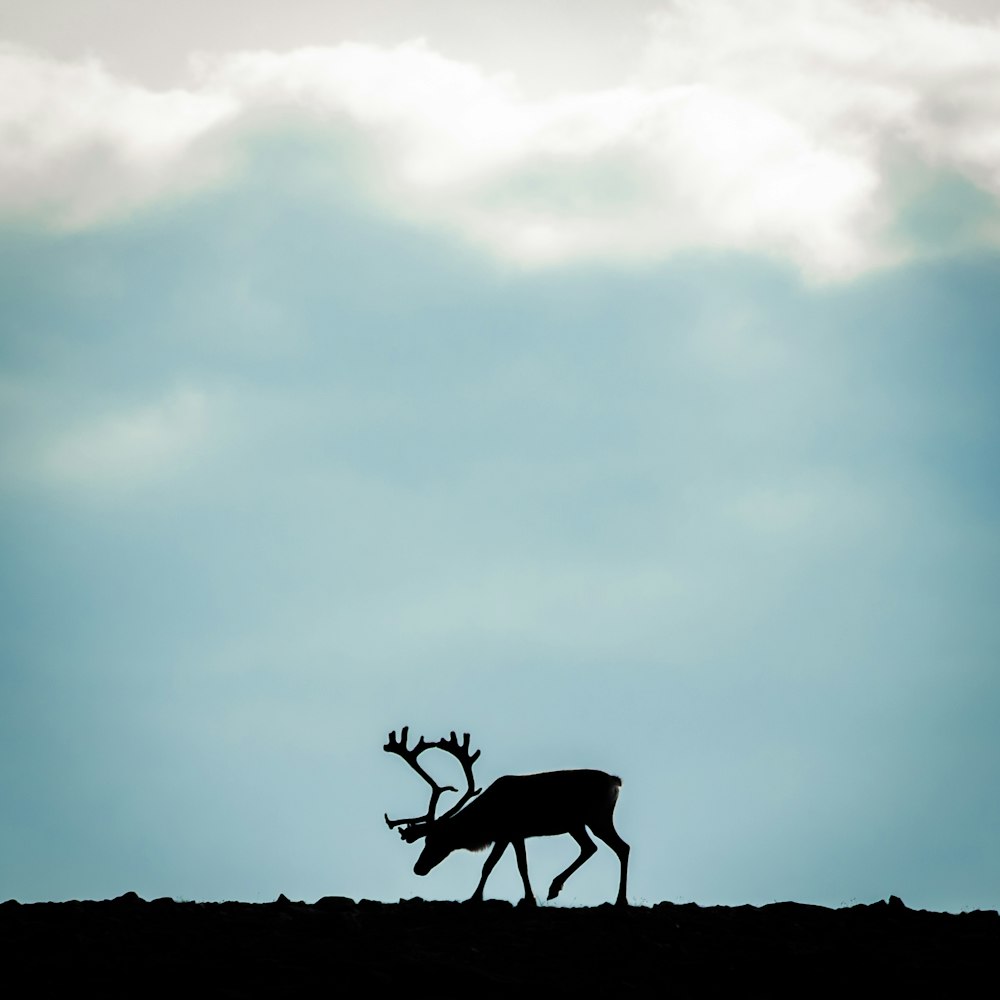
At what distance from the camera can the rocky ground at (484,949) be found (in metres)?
11.7

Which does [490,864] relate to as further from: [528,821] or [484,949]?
[484,949]

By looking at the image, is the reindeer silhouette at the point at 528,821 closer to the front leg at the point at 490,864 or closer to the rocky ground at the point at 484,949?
the front leg at the point at 490,864

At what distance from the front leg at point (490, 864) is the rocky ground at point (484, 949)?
2298 millimetres

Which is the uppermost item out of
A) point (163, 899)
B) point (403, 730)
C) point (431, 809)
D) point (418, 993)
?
point (403, 730)

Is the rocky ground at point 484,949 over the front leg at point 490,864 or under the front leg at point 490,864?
under

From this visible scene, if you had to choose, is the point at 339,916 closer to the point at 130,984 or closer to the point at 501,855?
the point at 130,984

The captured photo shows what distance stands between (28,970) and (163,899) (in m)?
3.95

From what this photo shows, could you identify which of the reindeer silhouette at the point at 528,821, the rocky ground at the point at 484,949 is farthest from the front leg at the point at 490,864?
the rocky ground at the point at 484,949

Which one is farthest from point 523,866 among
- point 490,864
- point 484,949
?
point 484,949

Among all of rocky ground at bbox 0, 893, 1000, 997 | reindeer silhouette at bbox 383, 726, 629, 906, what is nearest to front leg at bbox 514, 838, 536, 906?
reindeer silhouette at bbox 383, 726, 629, 906

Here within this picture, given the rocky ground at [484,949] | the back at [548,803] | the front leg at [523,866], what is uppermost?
the back at [548,803]

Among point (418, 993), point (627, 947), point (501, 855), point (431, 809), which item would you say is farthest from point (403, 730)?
point (418, 993)

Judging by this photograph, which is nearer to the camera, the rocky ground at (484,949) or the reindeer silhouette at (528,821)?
the rocky ground at (484,949)

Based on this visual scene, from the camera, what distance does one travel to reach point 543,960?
12672mm
